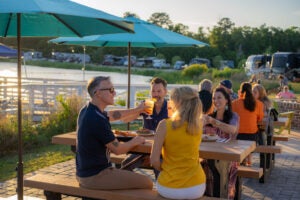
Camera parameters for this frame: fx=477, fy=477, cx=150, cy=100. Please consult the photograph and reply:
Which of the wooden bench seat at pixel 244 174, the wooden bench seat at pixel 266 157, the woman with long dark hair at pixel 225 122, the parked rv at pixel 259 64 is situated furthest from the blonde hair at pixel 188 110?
the parked rv at pixel 259 64

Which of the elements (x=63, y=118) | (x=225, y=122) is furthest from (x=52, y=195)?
(x=63, y=118)

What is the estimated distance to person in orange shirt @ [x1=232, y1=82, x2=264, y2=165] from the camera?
6613 millimetres

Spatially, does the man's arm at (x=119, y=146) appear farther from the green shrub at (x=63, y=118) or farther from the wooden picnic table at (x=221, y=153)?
the green shrub at (x=63, y=118)

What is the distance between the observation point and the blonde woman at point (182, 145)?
3617 mm

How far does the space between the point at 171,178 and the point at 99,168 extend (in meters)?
0.63

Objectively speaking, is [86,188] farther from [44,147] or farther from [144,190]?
[44,147]

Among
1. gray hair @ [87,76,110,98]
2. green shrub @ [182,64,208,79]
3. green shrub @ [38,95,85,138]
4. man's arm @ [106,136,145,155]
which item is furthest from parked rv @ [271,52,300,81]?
gray hair @ [87,76,110,98]

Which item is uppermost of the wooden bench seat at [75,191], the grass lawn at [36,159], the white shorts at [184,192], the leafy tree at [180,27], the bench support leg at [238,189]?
the leafy tree at [180,27]

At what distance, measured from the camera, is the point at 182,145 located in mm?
3639

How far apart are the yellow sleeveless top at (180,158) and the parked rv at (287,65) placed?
33.5 m

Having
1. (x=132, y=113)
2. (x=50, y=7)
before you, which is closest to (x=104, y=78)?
(x=50, y=7)

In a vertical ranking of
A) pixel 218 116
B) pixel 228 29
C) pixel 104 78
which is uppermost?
pixel 228 29

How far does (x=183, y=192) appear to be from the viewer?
12.1 ft

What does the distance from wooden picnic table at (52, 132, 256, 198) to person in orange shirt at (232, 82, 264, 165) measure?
5.69 feet
